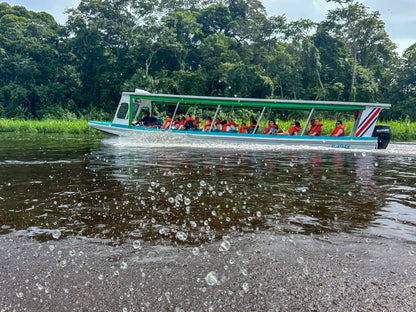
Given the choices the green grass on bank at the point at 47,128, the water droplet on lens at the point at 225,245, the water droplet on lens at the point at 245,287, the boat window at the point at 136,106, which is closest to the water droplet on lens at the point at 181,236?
the water droplet on lens at the point at 225,245

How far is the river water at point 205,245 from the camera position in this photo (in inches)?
101

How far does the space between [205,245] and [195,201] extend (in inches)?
65.4

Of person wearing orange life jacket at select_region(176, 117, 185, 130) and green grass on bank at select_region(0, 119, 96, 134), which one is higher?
person wearing orange life jacket at select_region(176, 117, 185, 130)

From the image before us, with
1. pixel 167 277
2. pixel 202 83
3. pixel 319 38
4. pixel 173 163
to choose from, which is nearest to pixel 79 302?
pixel 167 277

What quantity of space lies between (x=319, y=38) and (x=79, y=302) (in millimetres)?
43276

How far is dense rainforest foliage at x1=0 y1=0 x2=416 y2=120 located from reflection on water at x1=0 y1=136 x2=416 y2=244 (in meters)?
28.8

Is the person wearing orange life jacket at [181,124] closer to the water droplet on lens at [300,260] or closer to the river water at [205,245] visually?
the river water at [205,245]

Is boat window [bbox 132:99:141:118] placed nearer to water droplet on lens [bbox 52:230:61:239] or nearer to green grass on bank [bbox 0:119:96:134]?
green grass on bank [bbox 0:119:96:134]

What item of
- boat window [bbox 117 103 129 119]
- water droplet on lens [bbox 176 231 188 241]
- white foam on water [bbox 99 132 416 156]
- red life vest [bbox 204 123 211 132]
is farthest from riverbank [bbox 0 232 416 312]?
boat window [bbox 117 103 129 119]

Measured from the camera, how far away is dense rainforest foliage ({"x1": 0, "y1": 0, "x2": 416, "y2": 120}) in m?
37.4

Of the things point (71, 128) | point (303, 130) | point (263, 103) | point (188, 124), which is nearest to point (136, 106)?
point (188, 124)

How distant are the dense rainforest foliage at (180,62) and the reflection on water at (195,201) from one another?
28.8m

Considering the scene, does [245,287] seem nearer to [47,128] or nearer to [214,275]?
[214,275]

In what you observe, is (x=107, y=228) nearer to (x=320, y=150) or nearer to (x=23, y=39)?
(x=320, y=150)
